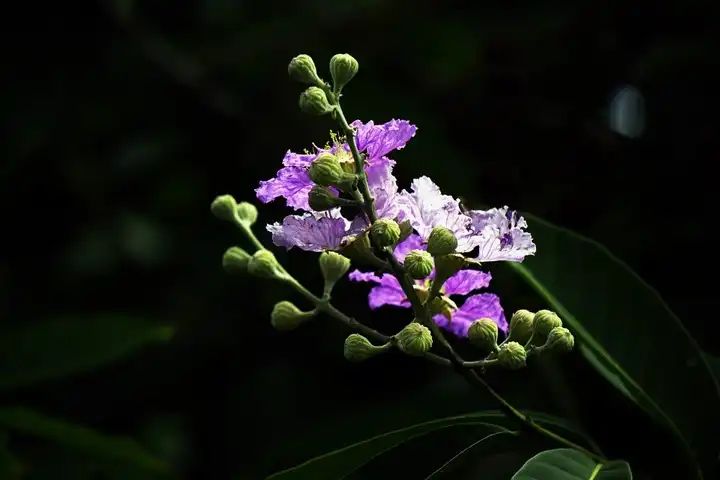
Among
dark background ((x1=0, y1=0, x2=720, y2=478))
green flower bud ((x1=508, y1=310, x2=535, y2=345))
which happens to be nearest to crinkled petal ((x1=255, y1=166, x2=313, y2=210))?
green flower bud ((x1=508, y1=310, x2=535, y2=345))

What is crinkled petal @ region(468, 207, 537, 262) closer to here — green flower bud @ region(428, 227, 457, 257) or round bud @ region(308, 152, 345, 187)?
green flower bud @ region(428, 227, 457, 257)

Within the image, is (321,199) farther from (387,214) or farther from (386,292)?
(386,292)

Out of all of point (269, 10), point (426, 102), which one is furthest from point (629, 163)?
point (269, 10)

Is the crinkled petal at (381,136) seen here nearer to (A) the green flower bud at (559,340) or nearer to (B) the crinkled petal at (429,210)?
(B) the crinkled petal at (429,210)

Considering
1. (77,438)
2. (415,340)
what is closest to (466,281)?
(415,340)

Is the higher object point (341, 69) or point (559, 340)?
point (341, 69)

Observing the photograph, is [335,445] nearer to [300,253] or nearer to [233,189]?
[300,253]
